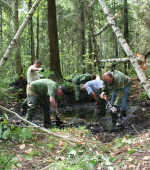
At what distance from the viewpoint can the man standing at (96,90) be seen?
25.1ft

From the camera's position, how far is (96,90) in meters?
8.00

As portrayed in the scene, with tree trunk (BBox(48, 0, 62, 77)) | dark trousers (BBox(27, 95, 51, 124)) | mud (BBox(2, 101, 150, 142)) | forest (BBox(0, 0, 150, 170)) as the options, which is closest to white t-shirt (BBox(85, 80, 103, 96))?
forest (BBox(0, 0, 150, 170))

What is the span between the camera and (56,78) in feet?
37.3

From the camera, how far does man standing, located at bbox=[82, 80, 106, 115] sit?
25.1 ft

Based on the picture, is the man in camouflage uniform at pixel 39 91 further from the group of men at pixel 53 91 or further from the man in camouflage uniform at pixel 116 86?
the man in camouflage uniform at pixel 116 86

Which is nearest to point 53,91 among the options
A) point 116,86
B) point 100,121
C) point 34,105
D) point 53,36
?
point 34,105

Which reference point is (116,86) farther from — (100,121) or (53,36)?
(53,36)

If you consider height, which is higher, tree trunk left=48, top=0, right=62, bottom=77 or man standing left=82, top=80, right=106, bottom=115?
tree trunk left=48, top=0, right=62, bottom=77

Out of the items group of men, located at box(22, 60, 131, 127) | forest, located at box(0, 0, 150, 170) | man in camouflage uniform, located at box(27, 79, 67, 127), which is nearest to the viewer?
forest, located at box(0, 0, 150, 170)

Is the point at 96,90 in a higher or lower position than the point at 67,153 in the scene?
higher

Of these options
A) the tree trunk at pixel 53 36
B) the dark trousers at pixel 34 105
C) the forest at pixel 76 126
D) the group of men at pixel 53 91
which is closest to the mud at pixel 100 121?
the forest at pixel 76 126

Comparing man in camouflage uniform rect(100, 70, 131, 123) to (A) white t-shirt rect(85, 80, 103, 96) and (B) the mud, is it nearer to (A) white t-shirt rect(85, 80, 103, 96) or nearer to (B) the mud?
(B) the mud

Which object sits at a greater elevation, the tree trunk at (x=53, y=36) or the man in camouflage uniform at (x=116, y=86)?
the tree trunk at (x=53, y=36)

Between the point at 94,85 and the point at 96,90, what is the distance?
0.90 ft
